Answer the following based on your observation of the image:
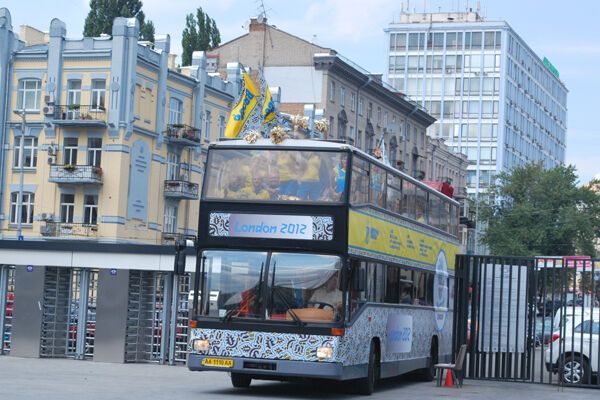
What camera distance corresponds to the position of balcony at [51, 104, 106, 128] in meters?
57.6

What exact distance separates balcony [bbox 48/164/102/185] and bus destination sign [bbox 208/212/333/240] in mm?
37225

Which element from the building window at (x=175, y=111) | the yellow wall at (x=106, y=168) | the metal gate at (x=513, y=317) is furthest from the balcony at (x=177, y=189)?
the metal gate at (x=513, y=317)

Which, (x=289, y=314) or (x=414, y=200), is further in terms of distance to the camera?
(x=414, y=200)

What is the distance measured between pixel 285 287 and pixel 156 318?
10.7 meters

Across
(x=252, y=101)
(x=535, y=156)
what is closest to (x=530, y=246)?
(x=535, y=156)

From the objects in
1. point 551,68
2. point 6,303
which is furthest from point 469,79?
point 6,303

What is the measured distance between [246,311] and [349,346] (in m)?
1.86

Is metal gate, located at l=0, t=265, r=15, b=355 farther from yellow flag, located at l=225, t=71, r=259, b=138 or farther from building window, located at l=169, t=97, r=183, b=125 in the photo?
building window, located at l=169, t=97, r=183, b=125

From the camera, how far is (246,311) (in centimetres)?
2080

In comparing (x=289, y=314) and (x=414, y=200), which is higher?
(x=414, y=200)

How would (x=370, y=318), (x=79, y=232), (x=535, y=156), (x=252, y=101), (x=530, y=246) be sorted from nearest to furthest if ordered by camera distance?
(x=370, y=318) → (x=252, y=101) → (x=79, y=232) → (x=530, y=246) → (x=535, y=156)

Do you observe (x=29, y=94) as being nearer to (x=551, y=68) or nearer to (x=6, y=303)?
(x=6, y=303)

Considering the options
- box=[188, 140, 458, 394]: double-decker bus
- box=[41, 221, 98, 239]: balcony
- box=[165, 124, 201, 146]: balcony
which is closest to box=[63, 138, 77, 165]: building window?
box=[41, 221, 98, 239]: balcony

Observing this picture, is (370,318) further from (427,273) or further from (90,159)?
(90,159)
